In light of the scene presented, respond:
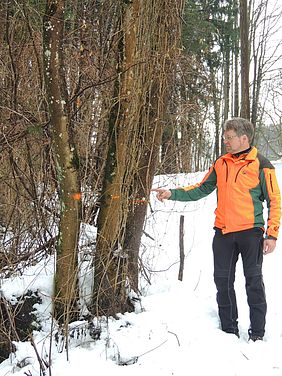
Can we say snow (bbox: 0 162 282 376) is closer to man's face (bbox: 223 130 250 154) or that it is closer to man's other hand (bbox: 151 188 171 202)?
man's other hand (bbox: 151 188 171 202)

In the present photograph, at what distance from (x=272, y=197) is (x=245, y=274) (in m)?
0.67

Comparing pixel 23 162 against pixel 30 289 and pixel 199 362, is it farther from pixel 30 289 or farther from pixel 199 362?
pixel 199 362

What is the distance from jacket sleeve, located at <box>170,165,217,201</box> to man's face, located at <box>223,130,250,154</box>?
1.15ft

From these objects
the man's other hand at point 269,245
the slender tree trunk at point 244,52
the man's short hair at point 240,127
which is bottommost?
the man's other hand at point 269,245

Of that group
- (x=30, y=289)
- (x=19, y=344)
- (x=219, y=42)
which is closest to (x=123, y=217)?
(x=30, y=289)

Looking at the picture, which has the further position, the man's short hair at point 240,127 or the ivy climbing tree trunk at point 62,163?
the man's short hair at point 240,127

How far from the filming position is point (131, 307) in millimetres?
3586

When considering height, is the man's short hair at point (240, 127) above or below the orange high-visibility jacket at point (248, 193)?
above

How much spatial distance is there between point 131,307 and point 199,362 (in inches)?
32.8

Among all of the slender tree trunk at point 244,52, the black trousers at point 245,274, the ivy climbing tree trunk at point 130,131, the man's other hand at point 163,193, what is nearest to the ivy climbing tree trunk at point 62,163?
the ivy climbing tree trunk at point 130,131

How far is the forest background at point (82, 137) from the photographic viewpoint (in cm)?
324

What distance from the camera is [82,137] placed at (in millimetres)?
4012

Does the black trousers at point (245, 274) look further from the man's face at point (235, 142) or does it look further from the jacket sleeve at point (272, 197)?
the man's face at point (235, 142)

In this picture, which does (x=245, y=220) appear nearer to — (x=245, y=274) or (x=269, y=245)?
(x=269, y=245)
